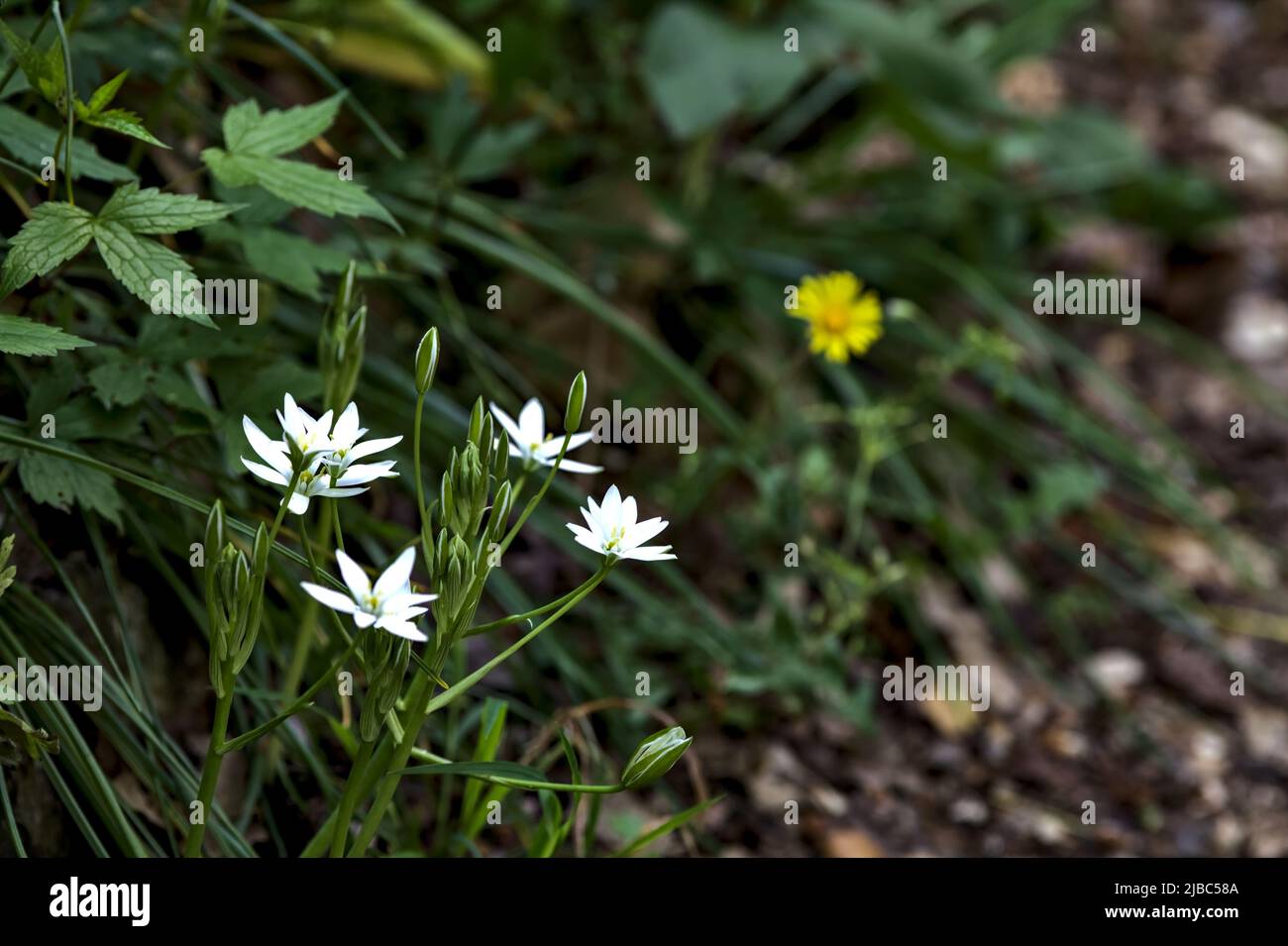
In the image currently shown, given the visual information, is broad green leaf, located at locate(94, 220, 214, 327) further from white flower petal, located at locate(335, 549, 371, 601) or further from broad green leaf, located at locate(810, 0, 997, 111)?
broad green leaf, located at locate(810, 0, 997, 111)

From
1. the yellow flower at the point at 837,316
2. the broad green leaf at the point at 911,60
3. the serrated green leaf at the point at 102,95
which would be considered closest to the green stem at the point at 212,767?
the serrated green leaf at the point at 102,95

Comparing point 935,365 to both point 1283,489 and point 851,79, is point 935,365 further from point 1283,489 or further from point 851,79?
point 1283,489

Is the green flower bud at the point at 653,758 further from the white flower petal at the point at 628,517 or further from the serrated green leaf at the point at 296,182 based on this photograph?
the serrated green leaf at the point at 296,182

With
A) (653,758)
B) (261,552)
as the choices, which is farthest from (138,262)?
(653,758)

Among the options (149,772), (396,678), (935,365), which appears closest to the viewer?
(396,678)

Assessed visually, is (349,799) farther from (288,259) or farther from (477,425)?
(288,259)

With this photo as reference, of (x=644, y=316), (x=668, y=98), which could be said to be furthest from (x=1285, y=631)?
(x=668, y=98)

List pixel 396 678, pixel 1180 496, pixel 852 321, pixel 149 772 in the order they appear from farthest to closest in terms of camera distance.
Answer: pixel 1180 496, pixel 852 321, pixel 149 772, pixel 396 678
